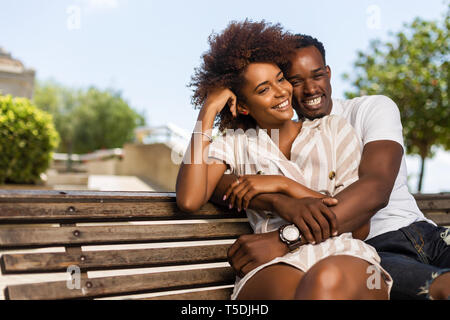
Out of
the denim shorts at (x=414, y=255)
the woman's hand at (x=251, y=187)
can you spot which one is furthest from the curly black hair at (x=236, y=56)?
the denim shorts at (x=414, y=255)

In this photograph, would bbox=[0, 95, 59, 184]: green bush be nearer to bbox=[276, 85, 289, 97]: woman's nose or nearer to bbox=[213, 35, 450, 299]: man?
bbox=[213, 35, 450, 299]: man

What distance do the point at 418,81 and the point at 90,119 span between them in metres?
27.4

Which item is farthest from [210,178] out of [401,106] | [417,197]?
[401,106]

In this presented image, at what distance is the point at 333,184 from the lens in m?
2.45

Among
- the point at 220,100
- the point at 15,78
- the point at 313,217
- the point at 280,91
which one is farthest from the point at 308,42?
the point at 15,78

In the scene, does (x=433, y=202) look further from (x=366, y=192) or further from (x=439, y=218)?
(x=366, y=192)

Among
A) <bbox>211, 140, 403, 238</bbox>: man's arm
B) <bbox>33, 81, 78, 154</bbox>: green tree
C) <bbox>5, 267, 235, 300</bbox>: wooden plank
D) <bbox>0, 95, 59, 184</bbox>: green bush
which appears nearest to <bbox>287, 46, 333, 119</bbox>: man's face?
<bbox>211, 140, 403, 238</bbox>: man's arm

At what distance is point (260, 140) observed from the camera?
257 cm

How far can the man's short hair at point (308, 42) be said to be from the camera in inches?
112

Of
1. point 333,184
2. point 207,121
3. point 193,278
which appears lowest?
point 193,278

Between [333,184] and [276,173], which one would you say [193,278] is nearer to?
[276,173]

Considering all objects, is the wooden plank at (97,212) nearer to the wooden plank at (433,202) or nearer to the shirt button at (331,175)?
the shirt button at (331,175)

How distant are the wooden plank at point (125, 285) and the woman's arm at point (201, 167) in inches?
14.4
